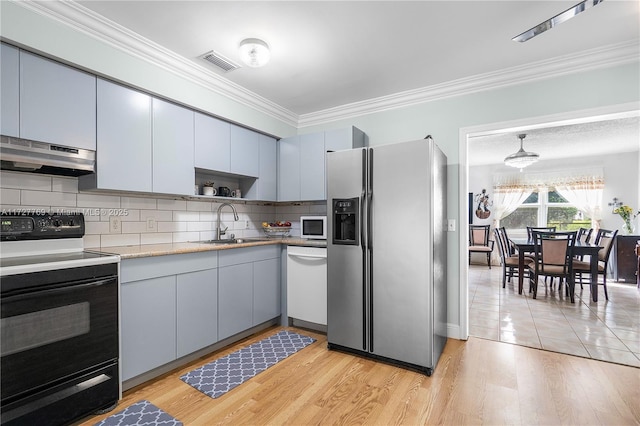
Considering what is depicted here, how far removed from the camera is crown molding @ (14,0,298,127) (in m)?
1.89

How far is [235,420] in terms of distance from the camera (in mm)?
1793

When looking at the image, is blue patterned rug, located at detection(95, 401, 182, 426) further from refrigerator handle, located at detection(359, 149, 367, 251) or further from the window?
the window

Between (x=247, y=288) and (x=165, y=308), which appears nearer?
(x=165, y=308)

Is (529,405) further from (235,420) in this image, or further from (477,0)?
(477,0)

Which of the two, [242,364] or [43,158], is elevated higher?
[43,158]

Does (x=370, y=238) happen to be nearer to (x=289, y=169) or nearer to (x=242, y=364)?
(x=242, y=364)

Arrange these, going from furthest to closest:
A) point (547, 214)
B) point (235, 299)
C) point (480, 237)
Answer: point (480, 237) → point (547, 214) → point (235, 299)

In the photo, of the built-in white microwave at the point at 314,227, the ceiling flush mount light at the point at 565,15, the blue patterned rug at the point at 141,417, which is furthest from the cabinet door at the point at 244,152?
the ceiling flush mount light at the point at 565,15

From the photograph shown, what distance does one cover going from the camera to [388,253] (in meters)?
2.46

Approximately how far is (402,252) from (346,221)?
562 millimetres

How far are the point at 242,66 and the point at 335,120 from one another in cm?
140

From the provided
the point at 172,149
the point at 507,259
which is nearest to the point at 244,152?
the point at 172,149

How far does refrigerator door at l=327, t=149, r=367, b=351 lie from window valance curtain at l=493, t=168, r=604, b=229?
6321 mm

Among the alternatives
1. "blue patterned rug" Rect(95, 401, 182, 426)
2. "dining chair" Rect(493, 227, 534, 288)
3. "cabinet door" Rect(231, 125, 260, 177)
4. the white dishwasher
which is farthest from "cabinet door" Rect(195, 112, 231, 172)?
"dining chair" Rect(493, 227, 534, 288)
